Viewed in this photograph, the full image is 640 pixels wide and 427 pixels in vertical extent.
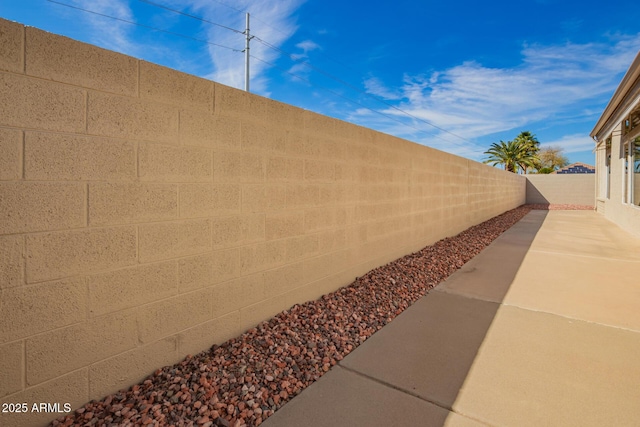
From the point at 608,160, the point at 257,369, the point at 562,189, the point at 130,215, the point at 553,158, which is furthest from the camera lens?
the point at 553,158

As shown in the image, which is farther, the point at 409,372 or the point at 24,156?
the point at 409,372

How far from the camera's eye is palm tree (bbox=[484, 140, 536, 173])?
3203 centimetres

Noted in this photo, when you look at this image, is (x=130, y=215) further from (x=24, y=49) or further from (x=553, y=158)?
(x=553, y=158)

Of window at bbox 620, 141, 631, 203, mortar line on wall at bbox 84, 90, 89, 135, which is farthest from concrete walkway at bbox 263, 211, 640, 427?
window at bbox 620, 141, 631, 203

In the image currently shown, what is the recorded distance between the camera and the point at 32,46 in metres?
1.60

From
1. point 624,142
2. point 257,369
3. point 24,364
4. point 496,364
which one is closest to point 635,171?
point 624,142

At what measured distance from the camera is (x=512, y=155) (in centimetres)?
3216

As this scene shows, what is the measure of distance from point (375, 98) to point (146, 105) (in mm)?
28052

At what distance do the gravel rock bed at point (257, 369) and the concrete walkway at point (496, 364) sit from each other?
15 centimetres

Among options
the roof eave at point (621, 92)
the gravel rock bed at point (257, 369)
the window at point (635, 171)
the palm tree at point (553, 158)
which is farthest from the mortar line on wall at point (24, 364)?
the palm tree at point (553, 158)

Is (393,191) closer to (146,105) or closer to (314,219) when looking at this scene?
(314,219)

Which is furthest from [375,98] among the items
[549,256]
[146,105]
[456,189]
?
[146,105]

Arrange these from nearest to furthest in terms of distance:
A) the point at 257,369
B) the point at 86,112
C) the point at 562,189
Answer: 1. the point at 86,112
2. the point at 257,369
3. the point at 562,189

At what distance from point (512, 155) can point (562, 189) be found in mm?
10722
